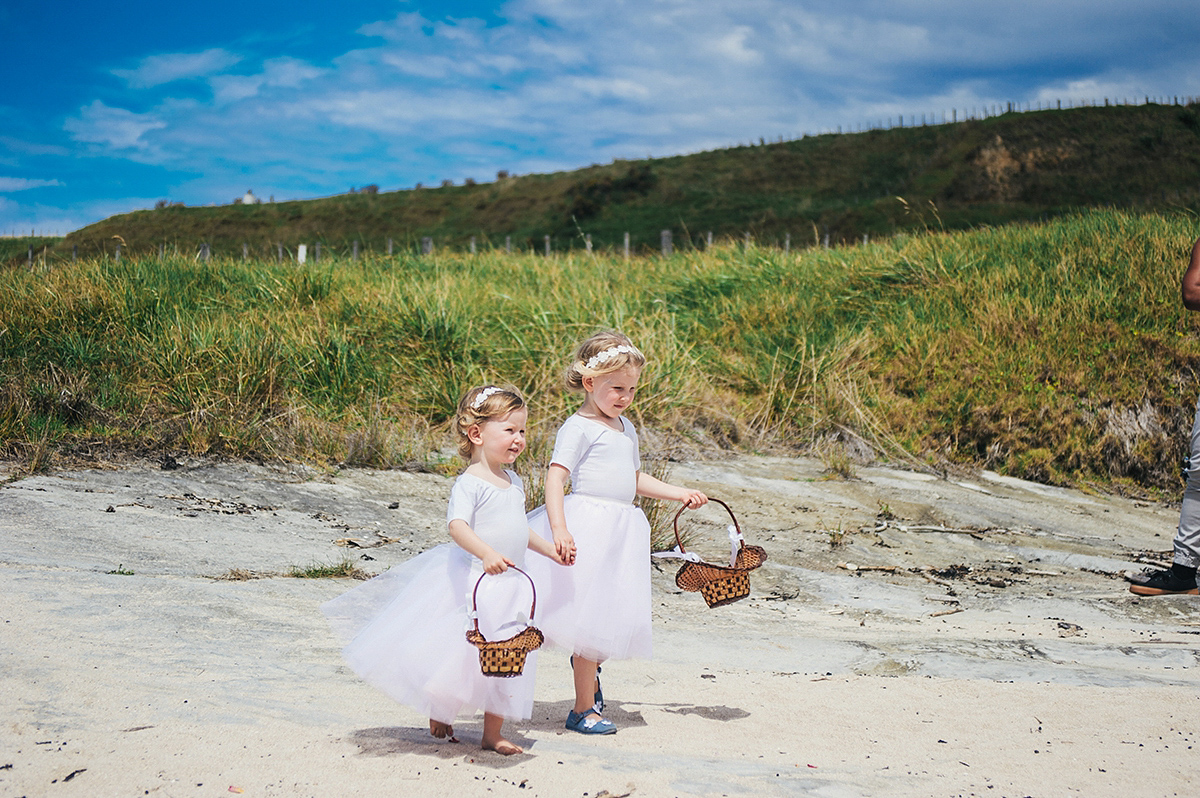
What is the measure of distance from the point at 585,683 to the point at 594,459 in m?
0.77

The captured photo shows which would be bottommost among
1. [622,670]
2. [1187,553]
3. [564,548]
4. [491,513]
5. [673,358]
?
[622,670]

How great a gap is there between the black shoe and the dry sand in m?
0.06

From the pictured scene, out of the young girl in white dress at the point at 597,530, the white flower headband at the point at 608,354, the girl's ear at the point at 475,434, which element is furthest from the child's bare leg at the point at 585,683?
the white flower headband at the point at 608,354

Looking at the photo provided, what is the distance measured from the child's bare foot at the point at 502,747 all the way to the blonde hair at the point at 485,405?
0.90 m

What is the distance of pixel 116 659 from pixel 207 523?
2482 mm

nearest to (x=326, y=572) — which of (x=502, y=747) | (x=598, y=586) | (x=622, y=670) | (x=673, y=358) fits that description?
(x=622, y=670)

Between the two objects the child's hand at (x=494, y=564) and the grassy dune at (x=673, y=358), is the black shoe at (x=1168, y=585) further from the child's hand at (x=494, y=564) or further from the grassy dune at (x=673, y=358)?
the child's hand at (x=494, y=564)

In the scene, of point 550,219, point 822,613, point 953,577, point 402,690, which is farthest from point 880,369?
point 550,219

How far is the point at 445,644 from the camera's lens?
9.15 ft

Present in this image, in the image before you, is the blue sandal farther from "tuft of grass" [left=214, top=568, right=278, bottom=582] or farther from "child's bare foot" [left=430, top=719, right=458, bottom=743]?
"tuft of grass" [left=214, top=568, right=278, bottom=582]

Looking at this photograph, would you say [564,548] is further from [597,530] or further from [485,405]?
[485,405]

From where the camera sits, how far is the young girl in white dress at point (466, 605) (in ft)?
9.11

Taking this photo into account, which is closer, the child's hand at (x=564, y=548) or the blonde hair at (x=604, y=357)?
the child's hand at (x=564, y=548)

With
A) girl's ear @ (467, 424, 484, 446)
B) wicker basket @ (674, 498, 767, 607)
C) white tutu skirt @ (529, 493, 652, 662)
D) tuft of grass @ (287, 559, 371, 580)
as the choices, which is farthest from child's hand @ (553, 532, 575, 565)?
tuft of grass @ (287, 559, 371, 580)
